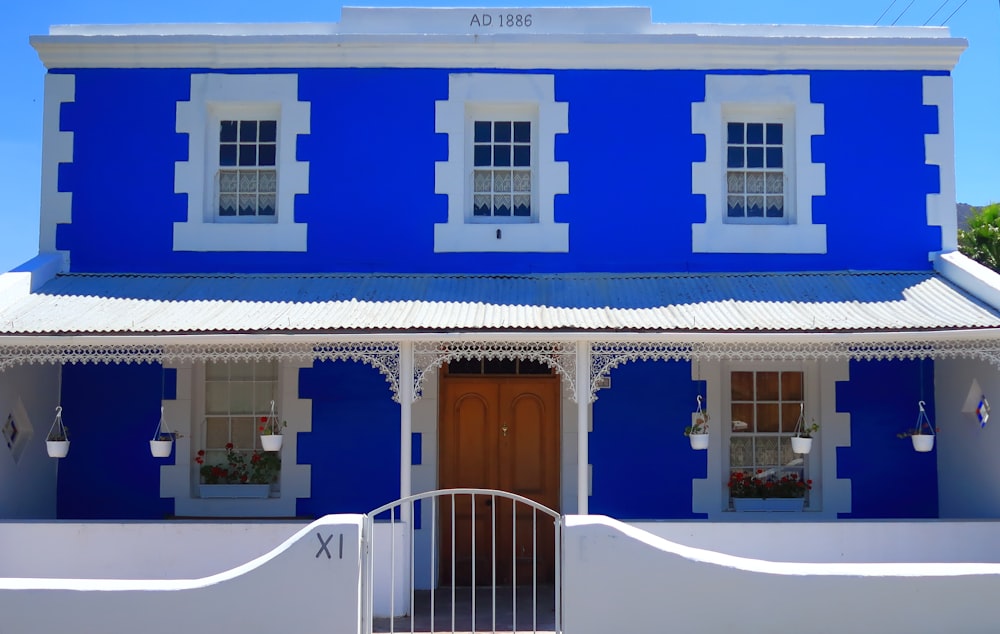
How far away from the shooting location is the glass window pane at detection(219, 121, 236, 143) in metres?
9.54

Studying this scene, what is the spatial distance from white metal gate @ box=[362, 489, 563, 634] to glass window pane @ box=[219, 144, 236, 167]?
3.97 m

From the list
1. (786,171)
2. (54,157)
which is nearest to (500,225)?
(786,171)

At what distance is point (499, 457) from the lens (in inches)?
363

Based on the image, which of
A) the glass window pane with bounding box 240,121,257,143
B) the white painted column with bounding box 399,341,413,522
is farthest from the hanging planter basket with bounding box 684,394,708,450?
the glass window pane with bounding box 240,121,257,143

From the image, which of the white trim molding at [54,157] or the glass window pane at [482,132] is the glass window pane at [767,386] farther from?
the white trim molding at [54,157]

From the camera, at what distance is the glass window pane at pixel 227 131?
9539 mm

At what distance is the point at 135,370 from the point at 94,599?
3516 millimetres

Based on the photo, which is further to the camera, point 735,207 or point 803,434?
point 735,207

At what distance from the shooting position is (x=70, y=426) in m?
9.01

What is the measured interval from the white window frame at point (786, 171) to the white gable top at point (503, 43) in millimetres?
256

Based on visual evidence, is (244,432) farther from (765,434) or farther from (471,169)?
(765,434)

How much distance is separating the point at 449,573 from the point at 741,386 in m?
3.45

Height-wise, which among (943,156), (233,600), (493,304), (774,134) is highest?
(774,134)

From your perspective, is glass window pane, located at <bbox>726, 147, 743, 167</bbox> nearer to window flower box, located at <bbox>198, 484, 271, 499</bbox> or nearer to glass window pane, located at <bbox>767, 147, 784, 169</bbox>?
glass window pane, located at <bbox>767, 147, 784, 169</bbox>
